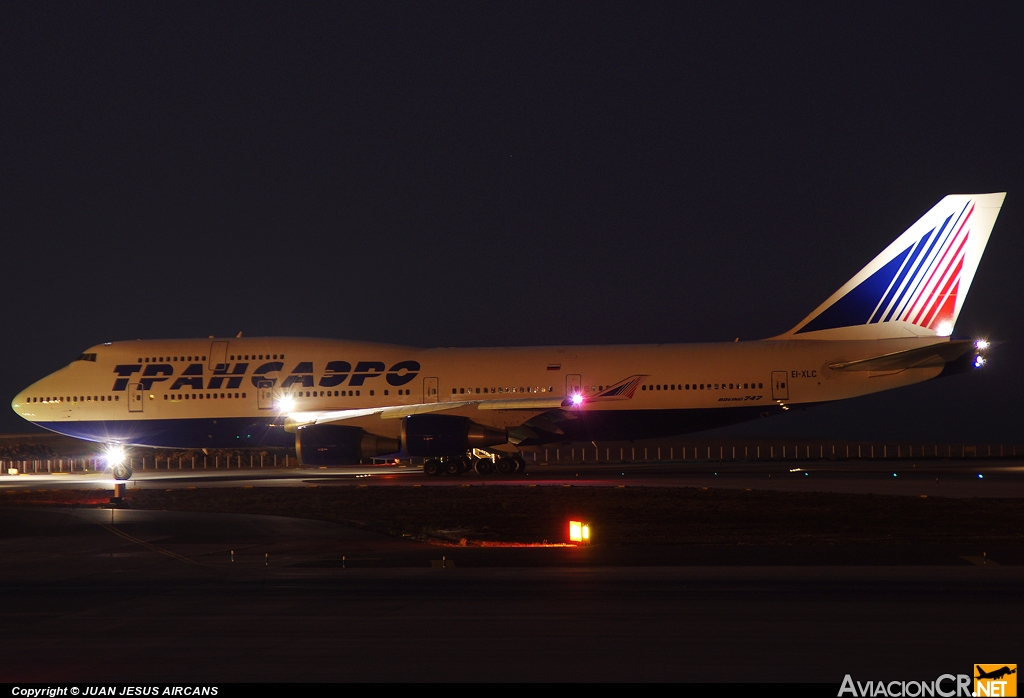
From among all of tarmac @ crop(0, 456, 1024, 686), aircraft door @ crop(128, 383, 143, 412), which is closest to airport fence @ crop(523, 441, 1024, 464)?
aircraft door @ crop(128, 383, 143, 412)

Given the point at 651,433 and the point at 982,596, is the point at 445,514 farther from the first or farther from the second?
the point at 651,433

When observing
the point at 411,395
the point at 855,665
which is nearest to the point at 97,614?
the point at 855,665

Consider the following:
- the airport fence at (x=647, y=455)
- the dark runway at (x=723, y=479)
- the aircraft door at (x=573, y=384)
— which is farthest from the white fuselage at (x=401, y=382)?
the airport fence at (x=647, y=455)

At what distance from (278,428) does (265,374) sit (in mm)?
2092

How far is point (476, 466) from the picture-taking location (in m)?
34.3

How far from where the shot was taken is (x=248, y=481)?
3209cm

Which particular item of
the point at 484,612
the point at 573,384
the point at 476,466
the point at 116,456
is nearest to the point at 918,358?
the point at 573,384

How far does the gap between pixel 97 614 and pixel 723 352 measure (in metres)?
27.1

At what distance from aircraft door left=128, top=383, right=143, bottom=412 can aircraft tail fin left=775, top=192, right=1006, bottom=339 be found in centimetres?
2292

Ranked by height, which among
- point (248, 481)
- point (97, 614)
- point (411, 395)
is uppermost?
point (411, 395)

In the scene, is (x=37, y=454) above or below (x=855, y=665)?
above

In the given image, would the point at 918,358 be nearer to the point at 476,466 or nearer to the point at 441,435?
the point at 476,466

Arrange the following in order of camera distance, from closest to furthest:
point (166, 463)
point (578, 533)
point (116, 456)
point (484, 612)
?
point (484, 612), point (578, 533), point (116, 456), point (166, 463)

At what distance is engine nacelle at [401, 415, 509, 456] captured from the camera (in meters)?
32.2
